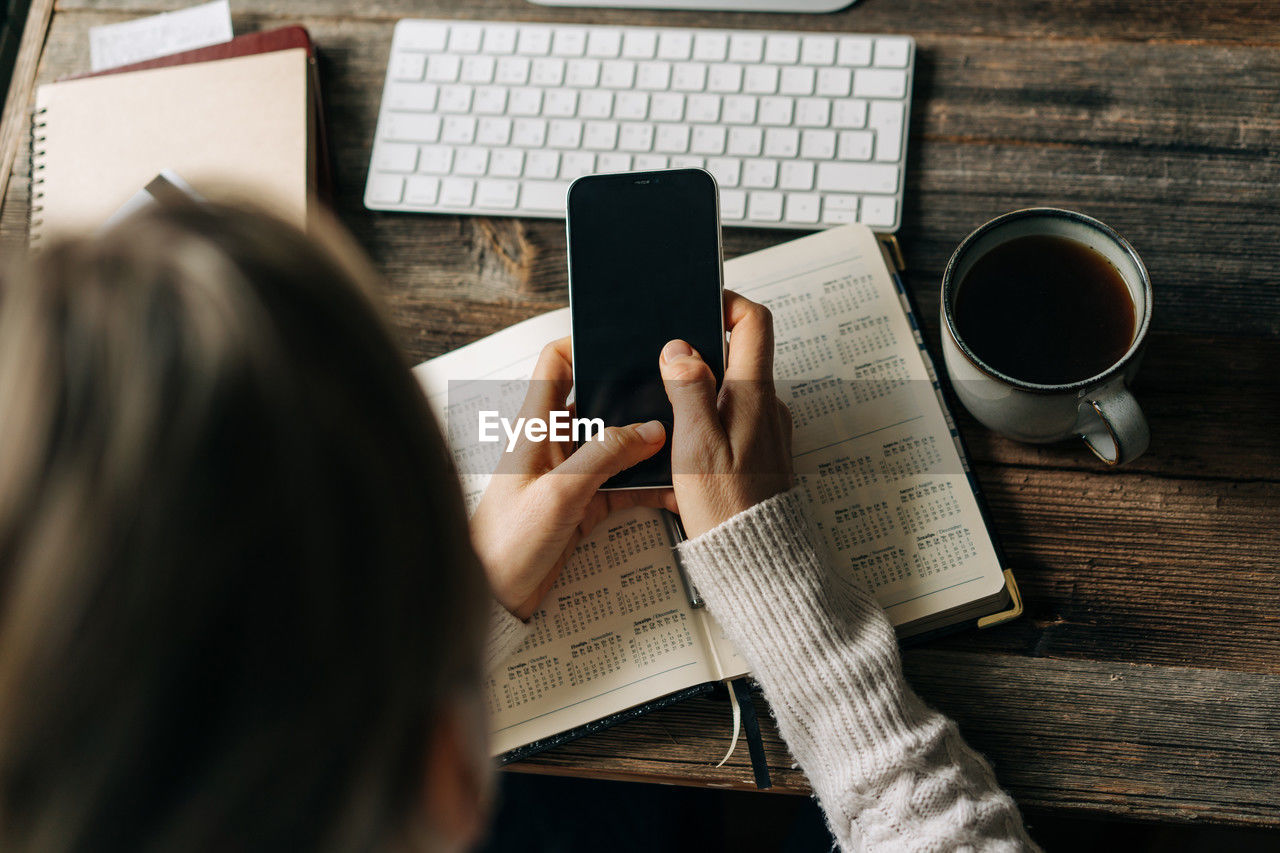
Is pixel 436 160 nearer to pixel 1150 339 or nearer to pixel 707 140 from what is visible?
pixel 707 140

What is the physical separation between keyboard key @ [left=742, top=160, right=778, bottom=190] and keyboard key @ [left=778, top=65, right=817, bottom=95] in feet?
0.22

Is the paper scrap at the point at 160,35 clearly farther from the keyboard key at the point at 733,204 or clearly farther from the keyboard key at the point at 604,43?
the keyboard key at the point at 733,204

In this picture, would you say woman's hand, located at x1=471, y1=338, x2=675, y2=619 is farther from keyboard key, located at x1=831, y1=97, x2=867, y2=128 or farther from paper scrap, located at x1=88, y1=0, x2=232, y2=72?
paper scrap, located at x1=88, y1=0, x2=232, y2=72

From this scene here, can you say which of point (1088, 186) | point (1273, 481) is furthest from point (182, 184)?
point (1273, 481)

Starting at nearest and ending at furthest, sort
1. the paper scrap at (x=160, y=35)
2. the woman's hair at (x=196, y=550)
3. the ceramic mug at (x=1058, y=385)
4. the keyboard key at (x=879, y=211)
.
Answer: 1. the woman's hair at (x=196, y=550)
2. the ceramic mug at (x=1058, y=385)
3. the keyboard key at (x=879, y=211)
4. the paper scrap at (x=160, y=35)

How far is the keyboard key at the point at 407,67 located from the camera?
0.75 meters

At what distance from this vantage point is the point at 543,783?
2.47 ft

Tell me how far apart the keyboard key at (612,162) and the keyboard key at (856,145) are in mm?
177

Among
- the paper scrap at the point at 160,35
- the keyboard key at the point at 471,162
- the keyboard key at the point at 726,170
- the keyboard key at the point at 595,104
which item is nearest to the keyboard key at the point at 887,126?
the keyboard key at the point at 726,170

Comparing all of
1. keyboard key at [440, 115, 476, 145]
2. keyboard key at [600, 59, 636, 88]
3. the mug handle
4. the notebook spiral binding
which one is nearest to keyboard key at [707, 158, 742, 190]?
keyboard key at [600, 59, 636, 88]

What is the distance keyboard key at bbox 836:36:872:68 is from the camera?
0.71m

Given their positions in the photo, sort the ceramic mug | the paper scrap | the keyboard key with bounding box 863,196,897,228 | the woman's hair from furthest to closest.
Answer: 1. the paper scrap
2. the keyboard key with bounding box 863,196,897,228
3. the ceramic mug
4. the woman's hair

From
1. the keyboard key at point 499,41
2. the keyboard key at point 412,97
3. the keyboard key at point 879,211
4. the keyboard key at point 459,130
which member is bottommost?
the keyboard key at point 879,211

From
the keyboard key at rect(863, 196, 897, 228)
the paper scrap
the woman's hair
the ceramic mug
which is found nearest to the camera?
the woman's hair
